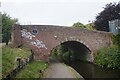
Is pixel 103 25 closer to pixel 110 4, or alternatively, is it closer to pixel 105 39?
pixel 110 4

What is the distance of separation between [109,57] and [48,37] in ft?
27.8

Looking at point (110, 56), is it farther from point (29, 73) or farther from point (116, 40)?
point (29, 73)

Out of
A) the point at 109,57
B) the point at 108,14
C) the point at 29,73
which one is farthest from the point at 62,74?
the point at 108,14

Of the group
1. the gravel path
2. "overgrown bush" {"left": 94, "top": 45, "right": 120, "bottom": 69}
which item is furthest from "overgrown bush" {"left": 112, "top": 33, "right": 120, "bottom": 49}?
the gravel path

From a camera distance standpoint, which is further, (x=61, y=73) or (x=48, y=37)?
(x=48, y=37)

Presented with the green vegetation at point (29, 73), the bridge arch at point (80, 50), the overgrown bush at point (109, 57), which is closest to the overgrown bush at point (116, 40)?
the overgrown bush at point (109, 57)

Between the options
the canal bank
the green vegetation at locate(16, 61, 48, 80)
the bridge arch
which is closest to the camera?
the green vegetation at locate(16, 61, 48, 80)

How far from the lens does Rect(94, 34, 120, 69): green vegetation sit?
1200 inches

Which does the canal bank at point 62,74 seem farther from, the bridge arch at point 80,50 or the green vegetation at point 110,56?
the bridge arch at point 80,50

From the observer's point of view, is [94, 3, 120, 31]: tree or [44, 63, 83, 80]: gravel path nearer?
[44, 63, 83, 80]: gravel path

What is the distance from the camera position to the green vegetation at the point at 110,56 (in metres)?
30.5

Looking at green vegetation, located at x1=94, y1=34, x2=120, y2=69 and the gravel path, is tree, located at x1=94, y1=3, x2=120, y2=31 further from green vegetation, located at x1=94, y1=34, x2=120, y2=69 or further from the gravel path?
the gravel path

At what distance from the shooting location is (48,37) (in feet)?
119

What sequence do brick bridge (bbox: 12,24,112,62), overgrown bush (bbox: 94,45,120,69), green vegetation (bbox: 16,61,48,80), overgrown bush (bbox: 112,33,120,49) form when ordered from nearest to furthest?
green vegetation (bbox: 16,61,48,80) → overgrown bush (bbox: 94,45,120,69) → overgrown bush (bbox: 112,33,120,49) → brick bridge (bbox: 12,24,112,62)
